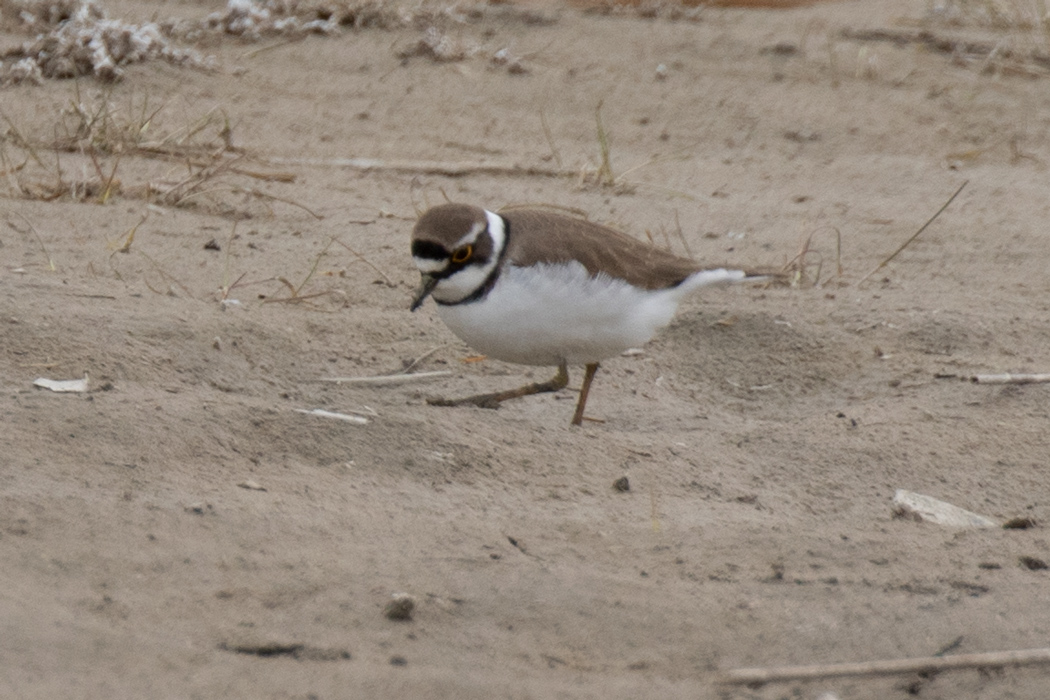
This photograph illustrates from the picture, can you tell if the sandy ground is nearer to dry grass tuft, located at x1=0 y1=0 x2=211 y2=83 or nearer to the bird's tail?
dry grass tuft, located at x1=0 y1=0 x2=211 y2=83

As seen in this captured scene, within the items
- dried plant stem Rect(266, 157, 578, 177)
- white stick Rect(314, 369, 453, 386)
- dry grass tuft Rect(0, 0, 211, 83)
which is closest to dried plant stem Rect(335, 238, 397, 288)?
white stick Rect(314, 369, 453, 386)

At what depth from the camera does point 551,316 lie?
4008 millimetres

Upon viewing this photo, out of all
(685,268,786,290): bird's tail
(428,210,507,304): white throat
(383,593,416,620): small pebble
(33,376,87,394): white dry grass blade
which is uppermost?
(428,210,507,304): white throat

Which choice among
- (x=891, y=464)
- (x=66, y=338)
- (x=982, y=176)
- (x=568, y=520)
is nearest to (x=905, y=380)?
(x=891, y=464)

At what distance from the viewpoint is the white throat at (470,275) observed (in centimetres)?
400

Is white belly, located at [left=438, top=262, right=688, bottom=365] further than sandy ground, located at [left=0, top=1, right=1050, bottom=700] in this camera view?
Yes

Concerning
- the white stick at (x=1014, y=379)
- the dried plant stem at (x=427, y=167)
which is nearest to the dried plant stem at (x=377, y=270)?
the dried plant stem at (x=427, y=167)

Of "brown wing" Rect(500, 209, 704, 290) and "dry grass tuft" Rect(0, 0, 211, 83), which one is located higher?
"brown wing" Rect(500, 209, 704, 290)

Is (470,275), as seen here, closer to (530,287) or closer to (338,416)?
(530,287)

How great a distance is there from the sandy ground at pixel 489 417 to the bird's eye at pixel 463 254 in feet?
1.55

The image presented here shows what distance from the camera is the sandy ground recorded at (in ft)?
8.61

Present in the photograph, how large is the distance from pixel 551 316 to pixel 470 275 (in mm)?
281

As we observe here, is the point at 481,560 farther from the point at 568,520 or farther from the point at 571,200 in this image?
the point at 571,200

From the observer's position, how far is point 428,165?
6961 mm
